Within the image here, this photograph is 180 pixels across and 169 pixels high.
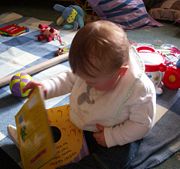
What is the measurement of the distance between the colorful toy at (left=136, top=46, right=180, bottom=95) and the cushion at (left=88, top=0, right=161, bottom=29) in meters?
0.57

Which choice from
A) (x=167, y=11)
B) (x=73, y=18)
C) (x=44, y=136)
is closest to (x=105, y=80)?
(x=44, y=136)

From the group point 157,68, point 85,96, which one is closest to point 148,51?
point 157,68

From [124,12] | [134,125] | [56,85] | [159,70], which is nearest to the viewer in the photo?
[134,125]

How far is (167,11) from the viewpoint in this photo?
5.47 ft

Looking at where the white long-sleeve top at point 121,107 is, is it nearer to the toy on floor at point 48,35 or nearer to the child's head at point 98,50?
the child's head at point 98,50

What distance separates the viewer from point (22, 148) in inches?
28.4

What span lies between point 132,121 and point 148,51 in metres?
0.46

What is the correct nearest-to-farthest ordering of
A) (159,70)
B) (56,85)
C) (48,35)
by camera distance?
1. (56,85)
2. (159,70)
3. (48,35)

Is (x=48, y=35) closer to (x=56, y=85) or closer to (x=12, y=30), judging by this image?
(x=12, y=30)

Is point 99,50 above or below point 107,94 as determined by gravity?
above

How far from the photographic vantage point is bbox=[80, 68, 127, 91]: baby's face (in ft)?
2.02

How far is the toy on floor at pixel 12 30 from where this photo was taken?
1537 mm

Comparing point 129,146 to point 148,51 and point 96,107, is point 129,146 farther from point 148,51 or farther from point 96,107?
point 148,51

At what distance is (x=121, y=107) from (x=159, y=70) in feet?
1.23
